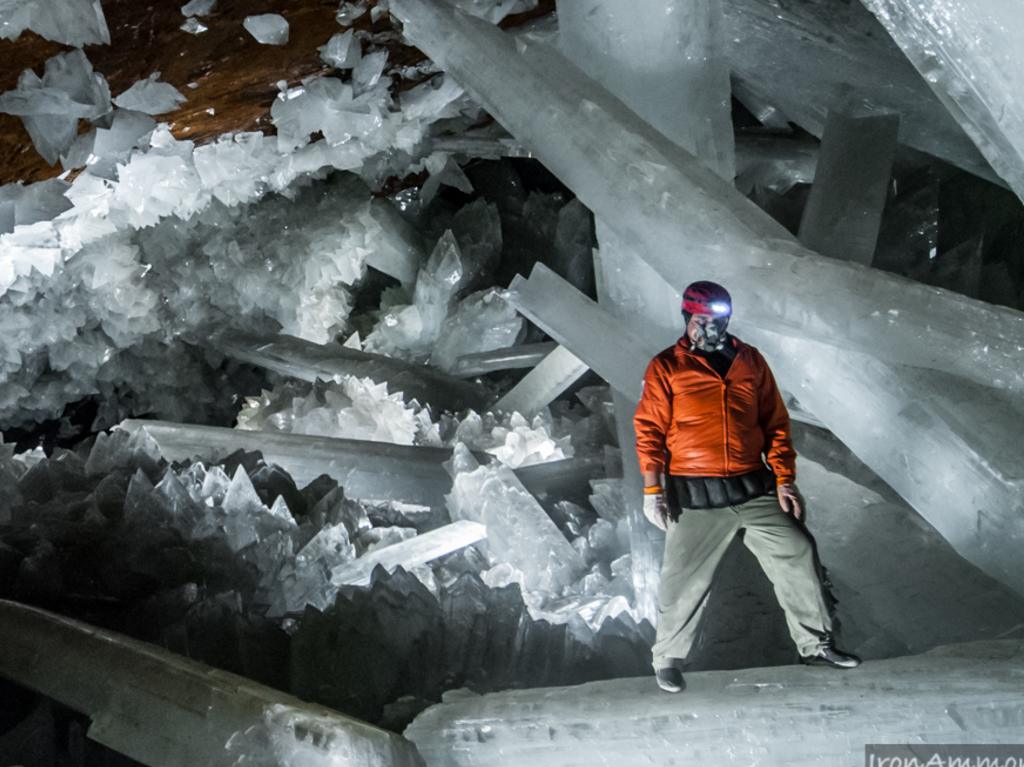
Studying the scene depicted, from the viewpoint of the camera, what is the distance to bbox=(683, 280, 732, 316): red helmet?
1459 millimetres

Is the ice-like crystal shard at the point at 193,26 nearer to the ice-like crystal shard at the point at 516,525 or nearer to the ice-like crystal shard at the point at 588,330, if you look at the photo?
the ice-like crystal shard at the point at 588,330

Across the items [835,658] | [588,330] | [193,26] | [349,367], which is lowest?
[349,367]

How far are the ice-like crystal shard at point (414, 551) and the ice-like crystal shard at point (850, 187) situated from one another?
3.56 ft

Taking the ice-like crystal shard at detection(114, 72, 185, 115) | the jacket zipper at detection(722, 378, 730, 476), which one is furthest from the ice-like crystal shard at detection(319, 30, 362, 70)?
the jacket zipper at detection(722, 378, 730, 476)

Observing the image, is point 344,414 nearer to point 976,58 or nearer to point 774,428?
point 774,428

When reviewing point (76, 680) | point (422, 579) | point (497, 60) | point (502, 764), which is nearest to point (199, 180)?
point (497, 60)

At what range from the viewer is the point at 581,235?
4.03m

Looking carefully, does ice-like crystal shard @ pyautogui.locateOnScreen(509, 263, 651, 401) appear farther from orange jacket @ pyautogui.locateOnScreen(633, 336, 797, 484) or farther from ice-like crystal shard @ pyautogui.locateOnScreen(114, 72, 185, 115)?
ice-like crystal shard @ pyautogui.locateOnScreen(114, 72, 185, 115)

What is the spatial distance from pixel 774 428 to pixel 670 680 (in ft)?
1.32

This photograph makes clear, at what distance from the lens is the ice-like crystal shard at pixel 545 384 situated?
3260 mm

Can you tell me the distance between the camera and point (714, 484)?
4.71 ft

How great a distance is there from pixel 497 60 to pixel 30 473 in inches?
62.2

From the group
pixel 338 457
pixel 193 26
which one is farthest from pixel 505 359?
pixel 193 26

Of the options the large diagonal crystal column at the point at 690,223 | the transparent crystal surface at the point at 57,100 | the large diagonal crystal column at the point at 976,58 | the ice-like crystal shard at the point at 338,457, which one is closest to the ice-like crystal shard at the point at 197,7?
the transparent crystal surface at the point at 57,100
